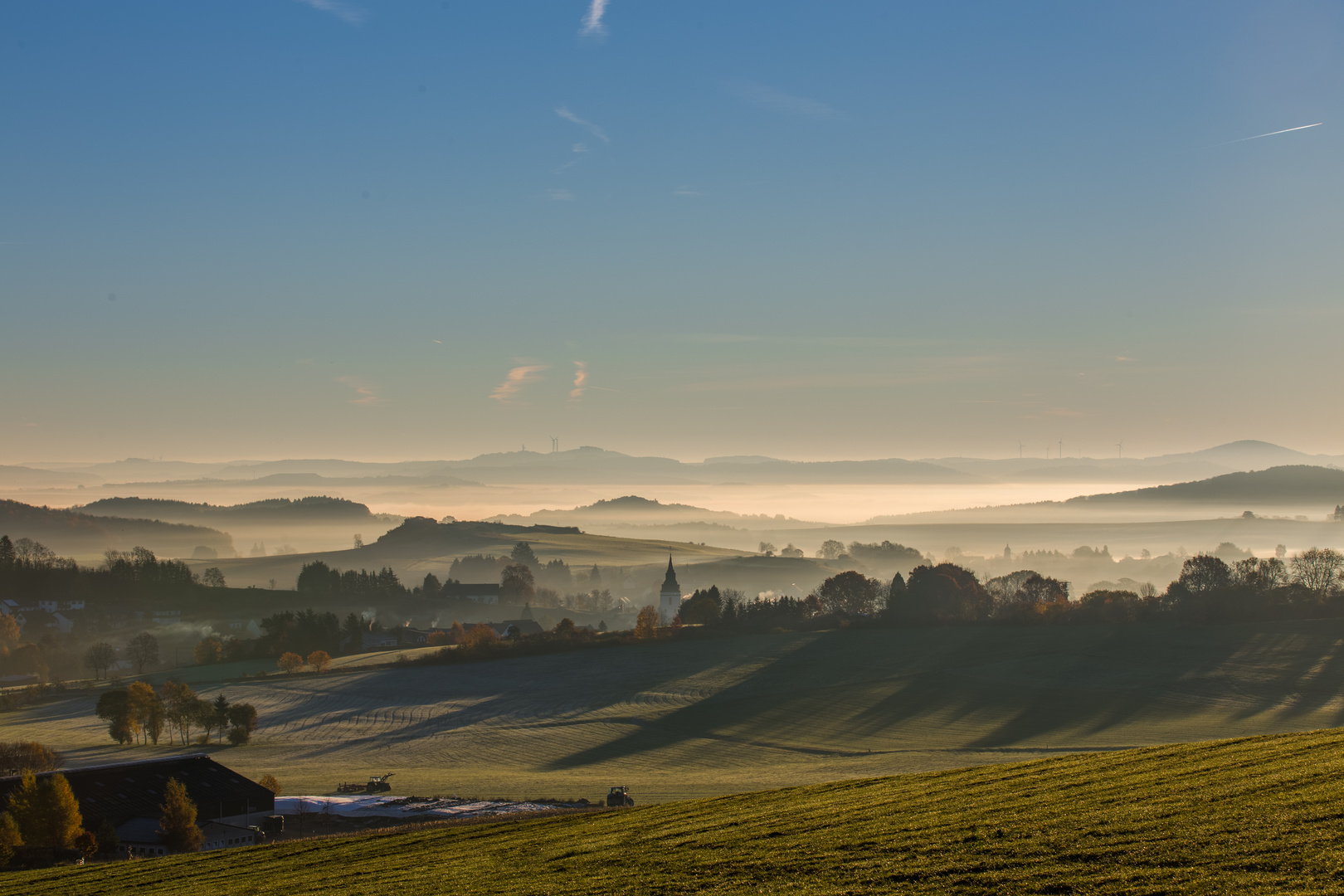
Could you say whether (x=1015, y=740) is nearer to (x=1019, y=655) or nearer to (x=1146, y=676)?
(x=1146, y=676)

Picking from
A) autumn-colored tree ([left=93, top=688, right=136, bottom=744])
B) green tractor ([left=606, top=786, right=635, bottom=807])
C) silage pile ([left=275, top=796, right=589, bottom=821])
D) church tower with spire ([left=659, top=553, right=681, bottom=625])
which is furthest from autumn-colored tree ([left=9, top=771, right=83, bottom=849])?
church tower with spire ([left=659, top=553, right=681, bottom=625])

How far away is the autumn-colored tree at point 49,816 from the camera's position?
43875 millimetres

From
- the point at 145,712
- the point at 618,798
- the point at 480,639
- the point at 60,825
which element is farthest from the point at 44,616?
the point at 618,798

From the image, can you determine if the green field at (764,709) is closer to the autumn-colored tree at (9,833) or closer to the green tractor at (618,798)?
the green tractor at (618,798)

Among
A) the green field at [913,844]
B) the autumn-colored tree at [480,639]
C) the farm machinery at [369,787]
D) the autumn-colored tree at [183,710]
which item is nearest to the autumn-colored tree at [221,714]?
the autumn-colored tree at [183,710]

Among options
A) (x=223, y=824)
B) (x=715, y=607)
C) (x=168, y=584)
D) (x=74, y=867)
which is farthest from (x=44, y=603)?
(x=74, y=867)

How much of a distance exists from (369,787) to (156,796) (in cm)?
1160

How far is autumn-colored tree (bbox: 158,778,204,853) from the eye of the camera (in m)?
47.1

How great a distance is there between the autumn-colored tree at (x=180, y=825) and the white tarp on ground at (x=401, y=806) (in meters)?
5.02

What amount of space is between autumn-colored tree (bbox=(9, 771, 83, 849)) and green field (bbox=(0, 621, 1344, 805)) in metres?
16.5

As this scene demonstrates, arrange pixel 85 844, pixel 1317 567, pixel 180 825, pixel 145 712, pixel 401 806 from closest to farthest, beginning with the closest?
pixel 85 844, pixel 180 825, pixel 401 806, pixel 145 712, pixel 1317 567

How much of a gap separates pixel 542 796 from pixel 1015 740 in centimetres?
3656

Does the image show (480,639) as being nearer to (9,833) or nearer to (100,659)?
(100,659)

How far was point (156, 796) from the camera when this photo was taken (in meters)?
51.6
